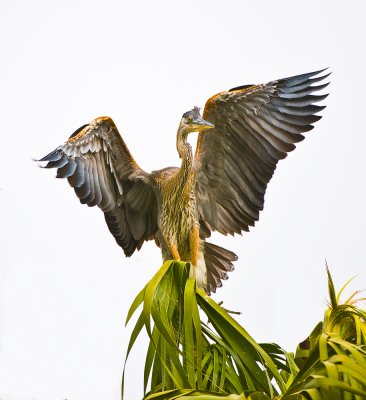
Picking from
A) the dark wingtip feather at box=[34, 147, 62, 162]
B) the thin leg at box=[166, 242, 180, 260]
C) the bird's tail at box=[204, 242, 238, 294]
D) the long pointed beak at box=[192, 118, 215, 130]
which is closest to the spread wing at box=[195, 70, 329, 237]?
the bird's tail at box=[204, 242, 238, 294]

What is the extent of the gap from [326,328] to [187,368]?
2.03ft

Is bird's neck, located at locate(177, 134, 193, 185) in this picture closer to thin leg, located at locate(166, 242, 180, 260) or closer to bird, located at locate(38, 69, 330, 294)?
bird, located at locate(38, 69, 330, 294)

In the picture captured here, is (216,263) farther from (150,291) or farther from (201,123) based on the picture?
(150,291)

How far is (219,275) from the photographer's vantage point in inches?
201

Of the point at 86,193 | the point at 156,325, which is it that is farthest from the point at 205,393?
the point at 86,193

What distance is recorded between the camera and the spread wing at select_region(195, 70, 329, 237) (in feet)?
15.9

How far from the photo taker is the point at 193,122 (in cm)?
455

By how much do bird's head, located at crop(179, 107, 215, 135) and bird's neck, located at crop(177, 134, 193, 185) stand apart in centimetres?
7

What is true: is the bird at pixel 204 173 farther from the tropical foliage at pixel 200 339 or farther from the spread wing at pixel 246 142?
the tropical foliage at pixel 200 339

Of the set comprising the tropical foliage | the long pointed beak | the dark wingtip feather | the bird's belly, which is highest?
the long pointed beak

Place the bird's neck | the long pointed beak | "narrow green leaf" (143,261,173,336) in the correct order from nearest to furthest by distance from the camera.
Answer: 1. "narrow green leaf" (143,261,173,336)
2. the long pointed beak
3. the bird's neck

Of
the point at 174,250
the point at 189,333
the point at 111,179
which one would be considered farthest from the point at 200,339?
the point at 111,179

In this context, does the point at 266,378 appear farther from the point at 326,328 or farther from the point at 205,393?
the point at 205,393

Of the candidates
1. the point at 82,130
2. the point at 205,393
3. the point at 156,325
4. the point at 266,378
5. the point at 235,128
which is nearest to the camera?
the point at 205,393
